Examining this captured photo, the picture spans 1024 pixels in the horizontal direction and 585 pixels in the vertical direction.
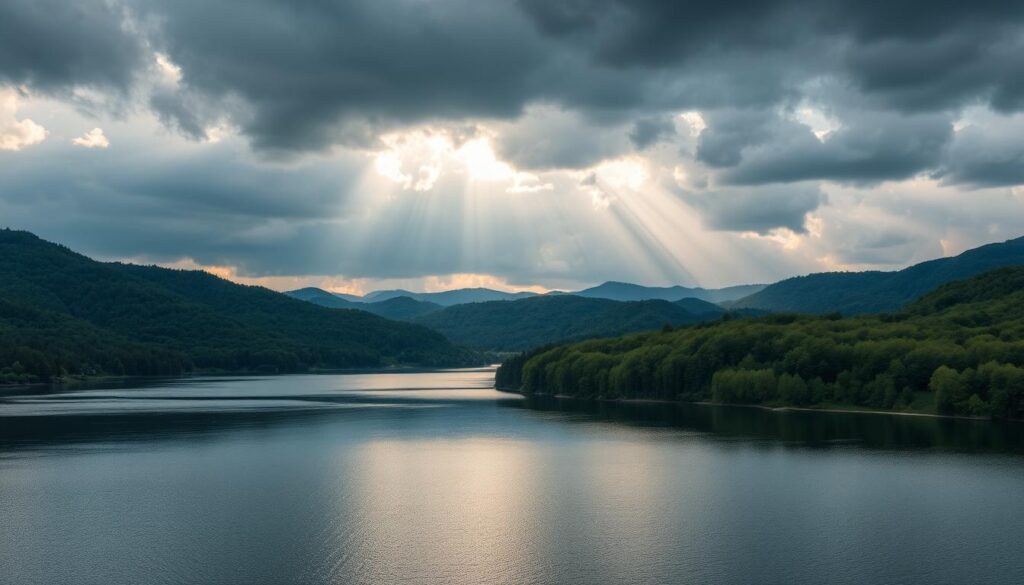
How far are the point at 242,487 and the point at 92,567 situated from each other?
Answer: 32297mm

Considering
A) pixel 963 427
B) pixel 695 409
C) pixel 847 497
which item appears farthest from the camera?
pixel 695 409

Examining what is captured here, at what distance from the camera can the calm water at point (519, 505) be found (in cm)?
6100

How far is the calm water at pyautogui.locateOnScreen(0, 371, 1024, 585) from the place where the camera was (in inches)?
2402

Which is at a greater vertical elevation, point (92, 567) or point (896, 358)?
point (896, 358)

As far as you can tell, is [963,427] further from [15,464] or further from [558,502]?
[15,464]

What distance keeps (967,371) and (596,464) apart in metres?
84.6

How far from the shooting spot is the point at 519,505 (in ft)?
276

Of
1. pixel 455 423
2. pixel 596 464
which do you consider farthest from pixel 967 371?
pixel 455 423

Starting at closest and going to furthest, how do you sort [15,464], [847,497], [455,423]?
[847,497] → [15,464] → [455,423]

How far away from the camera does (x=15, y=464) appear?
109m

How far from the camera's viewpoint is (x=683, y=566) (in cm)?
6078

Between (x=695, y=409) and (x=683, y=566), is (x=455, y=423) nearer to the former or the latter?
(x=695, y=409)

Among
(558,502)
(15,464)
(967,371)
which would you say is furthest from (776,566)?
(967,371)

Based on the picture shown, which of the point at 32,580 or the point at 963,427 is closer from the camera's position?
the point at 32,580
